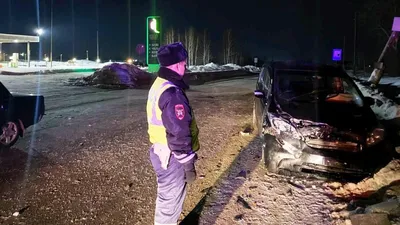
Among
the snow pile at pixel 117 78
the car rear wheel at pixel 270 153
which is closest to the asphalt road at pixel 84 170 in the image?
the car rear wheel at pixel 270 153

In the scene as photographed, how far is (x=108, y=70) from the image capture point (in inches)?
904

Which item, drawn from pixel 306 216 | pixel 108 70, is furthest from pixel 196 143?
pixel 108 70

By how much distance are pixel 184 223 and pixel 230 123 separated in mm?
5637

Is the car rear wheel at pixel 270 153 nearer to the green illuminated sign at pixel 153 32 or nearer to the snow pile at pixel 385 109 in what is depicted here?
the snow pile at pixel 385 109

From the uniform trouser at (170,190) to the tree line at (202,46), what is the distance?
49.3 metres

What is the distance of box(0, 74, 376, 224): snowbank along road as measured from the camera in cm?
423

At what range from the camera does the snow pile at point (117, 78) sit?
854 inches

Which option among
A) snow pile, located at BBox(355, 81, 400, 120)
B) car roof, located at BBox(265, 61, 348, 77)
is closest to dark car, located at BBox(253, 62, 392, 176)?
car roof, located at BBox(265, 61, 348, 77)

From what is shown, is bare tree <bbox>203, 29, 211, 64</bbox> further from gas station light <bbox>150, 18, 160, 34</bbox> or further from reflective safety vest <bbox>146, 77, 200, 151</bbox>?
reflective safety vest <bbox>146, 77, 200, 151</bbox>

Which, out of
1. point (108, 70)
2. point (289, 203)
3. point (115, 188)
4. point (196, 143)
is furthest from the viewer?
point (108, 70)

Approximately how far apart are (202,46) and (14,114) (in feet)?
185

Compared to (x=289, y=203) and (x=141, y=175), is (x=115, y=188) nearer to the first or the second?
(x=141, y=175)

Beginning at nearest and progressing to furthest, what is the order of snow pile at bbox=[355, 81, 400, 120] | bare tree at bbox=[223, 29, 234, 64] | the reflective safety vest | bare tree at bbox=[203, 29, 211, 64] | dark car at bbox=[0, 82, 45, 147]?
the reflective safety vest
dark car at bbox=[0, 82, 45, 147]
snow pile at bbox=[355, 81, 400, 120]
bare tree at bbox=[203, 29, 211, 64]
bare tree at bbox=[223, 29, 234, 64]

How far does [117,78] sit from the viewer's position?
870 inches
